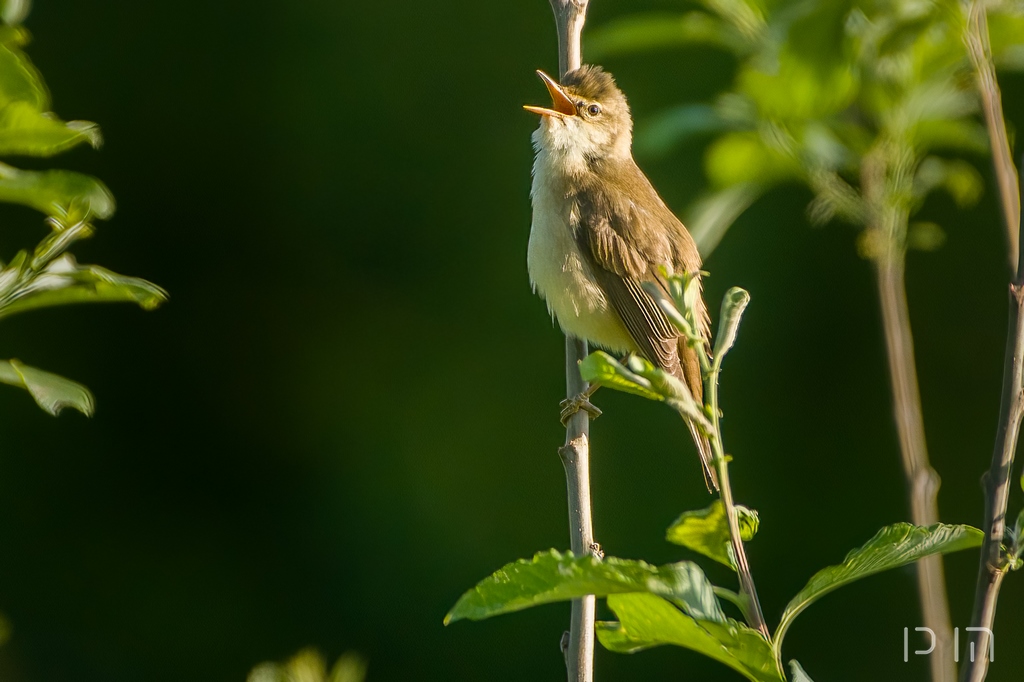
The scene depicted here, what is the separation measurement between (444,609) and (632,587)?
3.75 m

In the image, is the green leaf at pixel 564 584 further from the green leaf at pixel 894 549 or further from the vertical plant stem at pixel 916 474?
the vertical plant stem at pixel 916 474

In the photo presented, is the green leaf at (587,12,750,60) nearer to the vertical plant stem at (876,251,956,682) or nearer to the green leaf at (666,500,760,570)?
the vertical plant stem at (876,251,956,682)

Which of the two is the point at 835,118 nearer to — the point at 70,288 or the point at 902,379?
the point at 902,379

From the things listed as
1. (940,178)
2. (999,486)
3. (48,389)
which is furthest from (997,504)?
(940,178)

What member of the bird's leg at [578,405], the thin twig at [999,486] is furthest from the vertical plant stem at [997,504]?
the bird's leg at [578,405]

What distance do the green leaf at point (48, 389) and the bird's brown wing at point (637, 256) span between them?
4.63 ft

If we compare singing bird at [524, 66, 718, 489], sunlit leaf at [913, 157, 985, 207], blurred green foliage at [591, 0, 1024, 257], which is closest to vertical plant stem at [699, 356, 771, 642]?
blurred green foliage at [591, 0, 1024, 257]

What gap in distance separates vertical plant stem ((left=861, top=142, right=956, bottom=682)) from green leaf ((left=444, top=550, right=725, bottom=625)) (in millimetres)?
391

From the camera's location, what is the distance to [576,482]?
1.55 meters

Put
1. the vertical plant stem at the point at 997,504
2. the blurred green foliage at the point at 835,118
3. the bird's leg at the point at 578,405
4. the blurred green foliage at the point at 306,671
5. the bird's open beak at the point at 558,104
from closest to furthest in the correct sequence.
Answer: the blurred green foliage at the point at 306,671, the vertical plant stem at the point at 997,504, the bird's leg at the point at 578,405, the blurred green foliage at the point at 835,118, the bird's open beak at the point at 558,104

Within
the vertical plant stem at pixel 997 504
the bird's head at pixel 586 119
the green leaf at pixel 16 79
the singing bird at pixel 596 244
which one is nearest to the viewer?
the vertical plant stem at pixel 997 504

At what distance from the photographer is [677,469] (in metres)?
4.55

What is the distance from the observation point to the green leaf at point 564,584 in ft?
3.10

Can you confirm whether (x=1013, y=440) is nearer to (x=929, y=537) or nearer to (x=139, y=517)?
(x=929, y=537)
